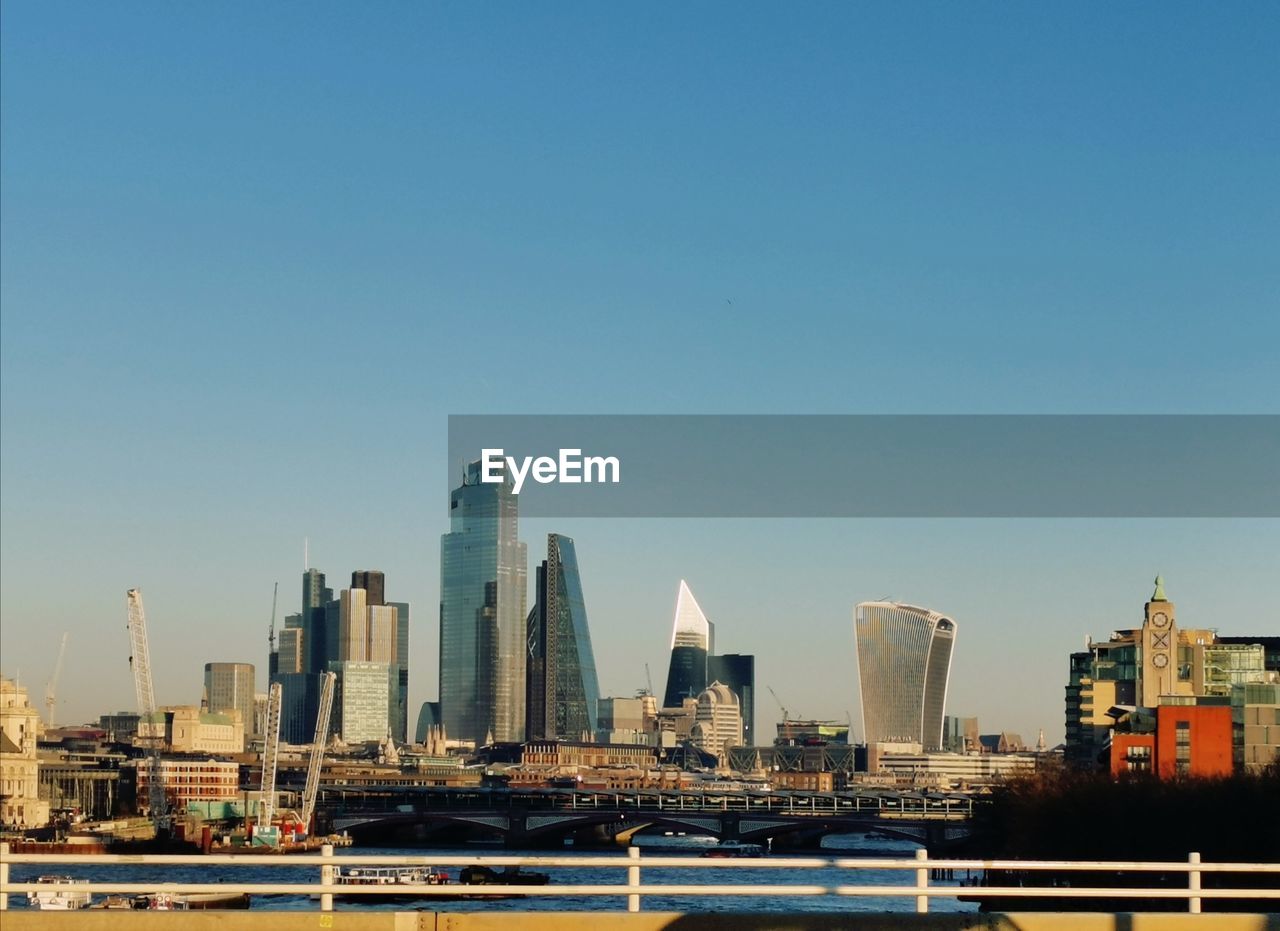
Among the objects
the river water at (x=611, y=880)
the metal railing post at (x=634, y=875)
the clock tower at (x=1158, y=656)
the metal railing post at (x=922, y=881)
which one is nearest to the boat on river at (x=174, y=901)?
the river water at (x=611, y=880)

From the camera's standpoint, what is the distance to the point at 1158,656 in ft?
616

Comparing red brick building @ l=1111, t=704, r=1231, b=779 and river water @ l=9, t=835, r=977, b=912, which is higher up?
red brick building @ l=1111, t=704, r=1231, b=779

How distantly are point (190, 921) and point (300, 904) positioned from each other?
82179 millimetres

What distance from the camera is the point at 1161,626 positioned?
619 feet

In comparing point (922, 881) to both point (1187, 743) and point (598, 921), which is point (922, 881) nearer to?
point (598, 921)

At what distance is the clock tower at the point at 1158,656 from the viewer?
186625 millimetres

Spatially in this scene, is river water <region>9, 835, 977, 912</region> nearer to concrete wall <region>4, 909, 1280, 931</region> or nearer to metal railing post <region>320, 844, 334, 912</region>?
concrete wall <region>4, 909, 1280, 931</region>

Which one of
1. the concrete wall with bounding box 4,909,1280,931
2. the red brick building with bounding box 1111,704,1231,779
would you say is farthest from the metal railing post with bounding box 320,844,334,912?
the red brick building with bounding box 1111,704,1231,779

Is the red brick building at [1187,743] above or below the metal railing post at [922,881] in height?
below

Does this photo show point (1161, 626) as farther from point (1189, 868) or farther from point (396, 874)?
point (1189, 868)

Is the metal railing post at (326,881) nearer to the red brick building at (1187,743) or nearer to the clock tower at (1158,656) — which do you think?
the red brick building at (1187,743)

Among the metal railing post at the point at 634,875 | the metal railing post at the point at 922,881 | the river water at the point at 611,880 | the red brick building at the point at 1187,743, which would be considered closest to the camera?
the metal railing post at the point at 634,875

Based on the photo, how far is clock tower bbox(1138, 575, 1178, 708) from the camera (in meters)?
187

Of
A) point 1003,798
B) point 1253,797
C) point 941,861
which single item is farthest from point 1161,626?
point 941,861
